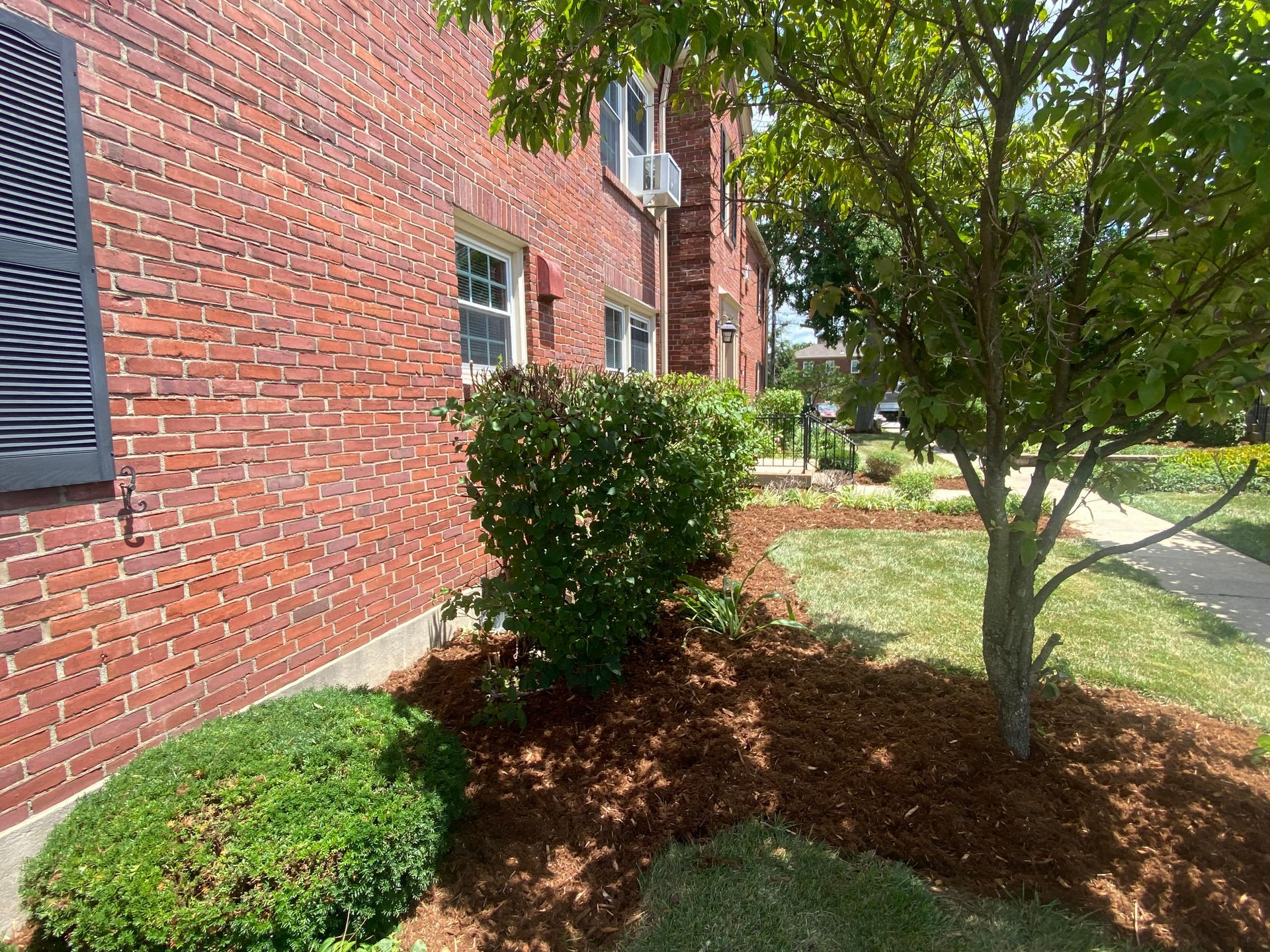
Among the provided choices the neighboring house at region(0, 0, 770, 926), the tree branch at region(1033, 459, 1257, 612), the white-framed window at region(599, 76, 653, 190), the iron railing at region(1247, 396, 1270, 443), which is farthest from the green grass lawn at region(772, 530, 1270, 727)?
the iron railing at region(1247, 396, 1270, 443)

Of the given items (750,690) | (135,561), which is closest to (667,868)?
(750,690)

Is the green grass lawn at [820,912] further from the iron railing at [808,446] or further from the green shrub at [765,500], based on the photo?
the iron railing at [808,446]

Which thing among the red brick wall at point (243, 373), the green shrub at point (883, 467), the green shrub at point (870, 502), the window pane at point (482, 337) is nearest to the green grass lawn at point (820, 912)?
the red brick wall at point (243, 373)

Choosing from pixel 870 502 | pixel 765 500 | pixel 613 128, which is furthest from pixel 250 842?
pixel 613 128

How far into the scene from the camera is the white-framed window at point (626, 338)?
8.34 metres

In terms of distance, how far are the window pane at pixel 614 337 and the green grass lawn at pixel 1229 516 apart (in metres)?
6.03

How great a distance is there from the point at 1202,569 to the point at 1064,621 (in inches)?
105

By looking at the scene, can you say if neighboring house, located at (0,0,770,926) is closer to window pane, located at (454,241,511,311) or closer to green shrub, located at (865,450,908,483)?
window pane, located at (454,241,511,311)

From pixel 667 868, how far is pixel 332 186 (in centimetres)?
370

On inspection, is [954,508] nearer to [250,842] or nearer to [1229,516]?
[1229,516]

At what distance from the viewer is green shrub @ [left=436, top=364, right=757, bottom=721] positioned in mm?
3023

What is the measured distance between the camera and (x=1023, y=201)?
2264 mm

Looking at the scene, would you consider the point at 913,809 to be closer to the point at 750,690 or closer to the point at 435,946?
the point at 750,690

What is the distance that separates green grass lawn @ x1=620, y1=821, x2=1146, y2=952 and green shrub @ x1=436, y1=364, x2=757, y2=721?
1.20 metres
